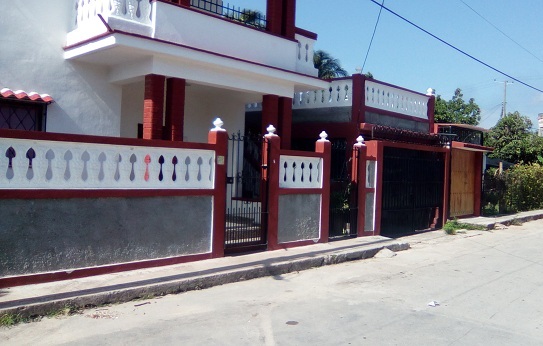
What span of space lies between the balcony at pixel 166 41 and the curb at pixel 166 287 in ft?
12.9

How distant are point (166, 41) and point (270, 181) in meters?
3.12

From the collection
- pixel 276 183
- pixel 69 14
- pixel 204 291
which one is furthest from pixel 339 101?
pixel 204 291

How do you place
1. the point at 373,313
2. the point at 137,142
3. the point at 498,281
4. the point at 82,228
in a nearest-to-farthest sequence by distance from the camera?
the point at 373,313, the point at 82,228, the point at 137,142, the point at 498,281

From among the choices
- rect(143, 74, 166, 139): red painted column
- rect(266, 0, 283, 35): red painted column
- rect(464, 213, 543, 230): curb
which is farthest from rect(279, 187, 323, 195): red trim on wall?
rect(464, 213, 543, 230): curb

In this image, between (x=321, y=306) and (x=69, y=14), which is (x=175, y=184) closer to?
(x=321, y=306)

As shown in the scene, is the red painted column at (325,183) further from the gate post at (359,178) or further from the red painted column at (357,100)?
the red painted column at (357,100)

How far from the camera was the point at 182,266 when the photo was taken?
8.38 m

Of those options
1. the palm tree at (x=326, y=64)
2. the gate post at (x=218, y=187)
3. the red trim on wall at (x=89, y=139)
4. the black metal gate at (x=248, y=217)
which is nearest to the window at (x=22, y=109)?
the red trim on wall at (x=89, y=139)


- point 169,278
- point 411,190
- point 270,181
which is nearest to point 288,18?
point 270,181

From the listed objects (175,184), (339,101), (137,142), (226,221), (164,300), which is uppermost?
(339,101)

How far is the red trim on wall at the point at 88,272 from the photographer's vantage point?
6761 mm

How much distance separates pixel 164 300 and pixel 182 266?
4.08 ft

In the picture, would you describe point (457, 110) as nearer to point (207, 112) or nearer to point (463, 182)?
point (463, 182)

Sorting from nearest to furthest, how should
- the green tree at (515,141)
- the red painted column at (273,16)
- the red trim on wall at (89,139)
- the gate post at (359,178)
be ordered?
the red trim on wall at (89,139)
the red painted column at (273,16)
the gate post at (359,178)
the green tree at (515,141)
